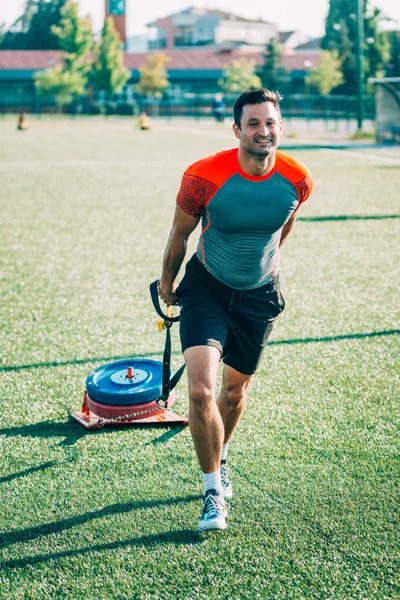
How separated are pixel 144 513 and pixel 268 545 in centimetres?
73

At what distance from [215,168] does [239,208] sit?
0.24 metres

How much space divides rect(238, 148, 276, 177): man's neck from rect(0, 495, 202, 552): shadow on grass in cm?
186

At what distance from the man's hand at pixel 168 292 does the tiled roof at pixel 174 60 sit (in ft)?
250

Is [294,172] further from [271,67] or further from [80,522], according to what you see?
[271,67]

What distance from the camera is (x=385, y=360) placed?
20.6 ft

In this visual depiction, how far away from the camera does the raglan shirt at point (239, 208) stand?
145 inches

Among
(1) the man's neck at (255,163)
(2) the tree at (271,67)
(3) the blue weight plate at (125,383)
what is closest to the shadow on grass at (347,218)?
(3) the blue weight plate at (125,383)

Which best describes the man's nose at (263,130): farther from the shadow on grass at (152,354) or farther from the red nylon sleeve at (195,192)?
the shadow on grass at (152,354)

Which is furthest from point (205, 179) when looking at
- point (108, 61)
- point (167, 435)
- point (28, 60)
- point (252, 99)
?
point (28, 60)

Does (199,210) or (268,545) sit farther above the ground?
(199,210)

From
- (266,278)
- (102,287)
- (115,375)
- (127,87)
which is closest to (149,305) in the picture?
(102,287)

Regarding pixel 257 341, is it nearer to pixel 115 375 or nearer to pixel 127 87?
pixel 115 375

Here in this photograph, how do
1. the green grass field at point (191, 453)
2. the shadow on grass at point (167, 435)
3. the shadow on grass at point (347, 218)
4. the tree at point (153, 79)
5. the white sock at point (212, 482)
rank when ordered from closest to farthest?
1. the green grass field at point (191, 453)
2. the white sock at point (212, 482)
3. the shadow on grass at point (167, 435)
4. the shadow on grass at point (347, 218)
5. the tree at point (153, 79)

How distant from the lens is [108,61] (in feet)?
219
